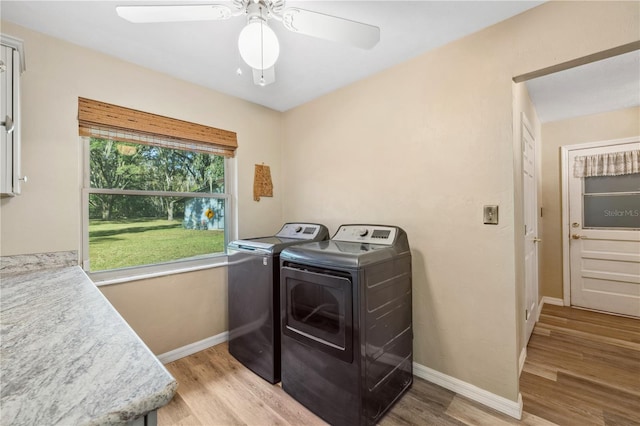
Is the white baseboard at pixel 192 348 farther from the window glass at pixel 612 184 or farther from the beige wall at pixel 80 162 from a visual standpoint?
the window glass at pixel 612 184

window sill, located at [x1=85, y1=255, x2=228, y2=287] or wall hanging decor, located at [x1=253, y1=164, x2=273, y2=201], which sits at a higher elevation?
wall hanging decor, located at [x1=253, y1=164, x2=273, y2=201]

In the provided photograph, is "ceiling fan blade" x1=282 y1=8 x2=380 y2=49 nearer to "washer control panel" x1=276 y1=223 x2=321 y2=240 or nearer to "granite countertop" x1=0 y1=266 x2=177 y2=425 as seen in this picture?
"granite countertop" x1=0 y1=266 x2=177 y2=425

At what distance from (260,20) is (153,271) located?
201 cm

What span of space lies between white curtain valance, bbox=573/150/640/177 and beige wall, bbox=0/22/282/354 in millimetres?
3841

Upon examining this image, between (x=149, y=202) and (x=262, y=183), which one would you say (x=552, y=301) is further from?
(x=149, y=202)

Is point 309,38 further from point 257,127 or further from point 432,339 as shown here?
point 432,339

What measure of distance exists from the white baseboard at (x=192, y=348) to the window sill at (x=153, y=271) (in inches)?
25.5

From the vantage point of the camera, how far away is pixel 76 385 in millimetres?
537

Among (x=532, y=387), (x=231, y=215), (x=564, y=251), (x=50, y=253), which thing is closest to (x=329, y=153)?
(x=231, y=215)

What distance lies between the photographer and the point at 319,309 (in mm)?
1670

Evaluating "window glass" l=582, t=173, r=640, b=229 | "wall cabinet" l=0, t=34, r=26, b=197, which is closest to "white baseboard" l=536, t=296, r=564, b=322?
"window glass" l=582, t=173, r=640, b=229

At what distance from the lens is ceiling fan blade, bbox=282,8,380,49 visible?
1.20m

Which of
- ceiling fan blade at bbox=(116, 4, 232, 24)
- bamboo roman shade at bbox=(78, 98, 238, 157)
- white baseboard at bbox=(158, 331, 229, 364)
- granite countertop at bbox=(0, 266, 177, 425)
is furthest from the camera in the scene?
white baseboard at bbox=(158, 331, 229, 364)

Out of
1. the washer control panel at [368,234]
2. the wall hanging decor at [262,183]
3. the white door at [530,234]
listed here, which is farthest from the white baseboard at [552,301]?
the wall hanging decor at [262,183]
